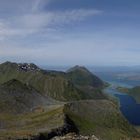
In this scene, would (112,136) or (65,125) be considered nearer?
(65,125)

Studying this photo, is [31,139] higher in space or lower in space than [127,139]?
higher

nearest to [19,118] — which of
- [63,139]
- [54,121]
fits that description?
[54,121]

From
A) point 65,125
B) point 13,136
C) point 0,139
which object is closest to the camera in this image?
point 0,139

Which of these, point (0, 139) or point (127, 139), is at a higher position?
point (0, 139)

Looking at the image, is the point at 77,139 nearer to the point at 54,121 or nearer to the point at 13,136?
the point at 13,136

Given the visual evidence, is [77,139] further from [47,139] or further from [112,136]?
[112,136]

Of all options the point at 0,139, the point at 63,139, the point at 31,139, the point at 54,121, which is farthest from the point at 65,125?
the point at 63,139

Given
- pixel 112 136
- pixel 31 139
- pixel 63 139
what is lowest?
pixel 112 136

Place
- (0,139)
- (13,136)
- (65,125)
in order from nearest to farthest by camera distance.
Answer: (0,139)
(13,136)
(65,125)

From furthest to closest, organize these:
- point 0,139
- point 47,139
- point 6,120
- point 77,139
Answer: point 6,120 < point 47,139 < point 0,139 < point 77,139
